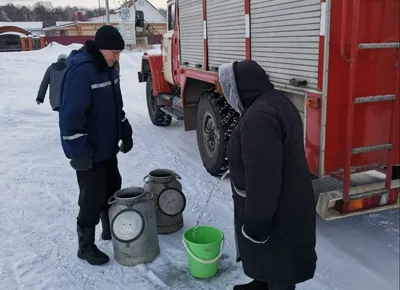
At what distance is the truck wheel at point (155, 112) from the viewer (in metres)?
8.57

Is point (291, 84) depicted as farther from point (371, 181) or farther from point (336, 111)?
point (371, 181)

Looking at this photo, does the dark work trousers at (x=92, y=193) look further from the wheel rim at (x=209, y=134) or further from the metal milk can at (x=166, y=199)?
the wheel rim at (x=209, y=134)

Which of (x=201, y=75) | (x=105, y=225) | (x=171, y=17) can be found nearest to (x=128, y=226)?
(x=105, y=225)

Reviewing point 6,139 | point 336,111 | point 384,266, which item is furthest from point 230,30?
point 6,139

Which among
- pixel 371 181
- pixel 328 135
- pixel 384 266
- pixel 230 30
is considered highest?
pixel 230 30

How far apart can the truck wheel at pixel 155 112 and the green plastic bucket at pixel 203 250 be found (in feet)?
17.3

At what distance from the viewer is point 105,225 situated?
389 centimetres

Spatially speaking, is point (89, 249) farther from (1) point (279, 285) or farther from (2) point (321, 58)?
(2) point (321, 58)

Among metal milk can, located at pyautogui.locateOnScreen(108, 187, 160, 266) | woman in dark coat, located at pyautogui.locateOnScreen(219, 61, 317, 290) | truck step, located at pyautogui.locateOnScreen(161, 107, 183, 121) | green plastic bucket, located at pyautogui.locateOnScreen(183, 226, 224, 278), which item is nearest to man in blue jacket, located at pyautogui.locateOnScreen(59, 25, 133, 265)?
metal milk can, located at pyautogui.locateOnScreen(108, 187, 160, 266)

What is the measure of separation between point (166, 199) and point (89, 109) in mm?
1180

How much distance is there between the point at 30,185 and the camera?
5.48 metres

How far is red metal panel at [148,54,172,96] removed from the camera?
320 inches

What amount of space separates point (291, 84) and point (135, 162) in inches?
136

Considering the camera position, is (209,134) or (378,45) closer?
(378,45)
